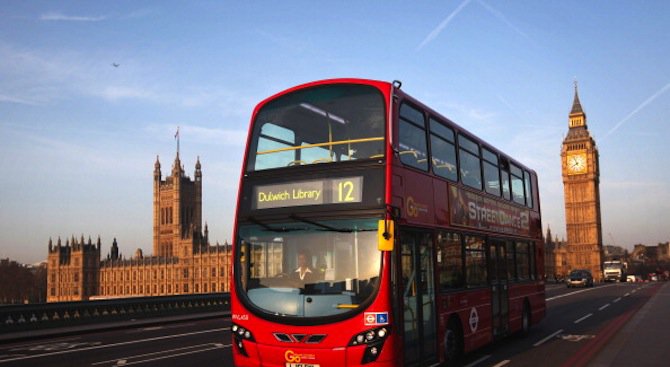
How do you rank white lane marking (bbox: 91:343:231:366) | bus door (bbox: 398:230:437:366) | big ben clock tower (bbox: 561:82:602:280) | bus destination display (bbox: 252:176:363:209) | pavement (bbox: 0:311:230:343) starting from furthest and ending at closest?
big ben clock tower (bbox: 561:82:602:280), pavement (bbox: 0:311:230:343), white lane marking (bbox: 91:343:231:366), bus door (bbox: 398:230:437:366), bus destination display (bbox: 252:176:363:209)

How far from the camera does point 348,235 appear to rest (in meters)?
8.01

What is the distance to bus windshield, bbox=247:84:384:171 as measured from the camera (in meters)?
8.66

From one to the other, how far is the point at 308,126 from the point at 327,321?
119 inches

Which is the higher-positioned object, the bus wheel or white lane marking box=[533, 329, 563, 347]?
the bus wheel

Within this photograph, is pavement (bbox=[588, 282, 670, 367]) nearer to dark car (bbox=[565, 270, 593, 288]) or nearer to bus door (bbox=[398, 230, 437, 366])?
bus door (bbox=[398, 230, 437, 366])

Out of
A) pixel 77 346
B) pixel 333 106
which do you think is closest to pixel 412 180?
pixel 333 106

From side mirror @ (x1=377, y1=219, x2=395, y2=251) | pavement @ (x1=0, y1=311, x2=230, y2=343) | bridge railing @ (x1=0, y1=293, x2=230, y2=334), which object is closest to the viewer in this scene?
side mirror @ (x1=377, y1=219, x2=395, y2=251)

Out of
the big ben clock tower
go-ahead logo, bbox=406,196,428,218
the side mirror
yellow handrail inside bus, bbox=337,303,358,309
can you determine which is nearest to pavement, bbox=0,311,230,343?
yellow handrail inside bus, bbox=337,303,358,309

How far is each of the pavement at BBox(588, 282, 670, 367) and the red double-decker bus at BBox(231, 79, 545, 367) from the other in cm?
304

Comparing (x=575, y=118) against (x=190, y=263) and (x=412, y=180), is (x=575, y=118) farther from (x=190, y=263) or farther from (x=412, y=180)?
(x=412, y=180)

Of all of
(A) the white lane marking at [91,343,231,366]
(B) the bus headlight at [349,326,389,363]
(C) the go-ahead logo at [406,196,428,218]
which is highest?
(C) the go-ahead logo at [406,196,428,218]

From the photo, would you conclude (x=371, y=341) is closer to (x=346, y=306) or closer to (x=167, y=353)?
(x=346, y=306)

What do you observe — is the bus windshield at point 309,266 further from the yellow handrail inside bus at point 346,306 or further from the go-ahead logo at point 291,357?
the go-ahead logo at point 291,357

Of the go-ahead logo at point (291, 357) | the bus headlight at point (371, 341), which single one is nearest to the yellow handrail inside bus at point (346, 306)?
the bus headlight at point (371, 341)
